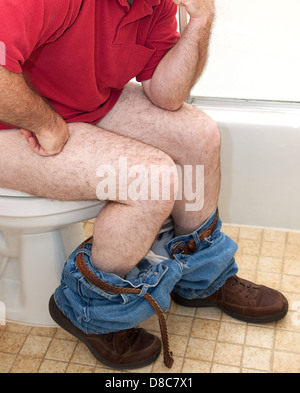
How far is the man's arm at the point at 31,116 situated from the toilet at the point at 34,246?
130mm

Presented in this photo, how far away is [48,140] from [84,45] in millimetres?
197

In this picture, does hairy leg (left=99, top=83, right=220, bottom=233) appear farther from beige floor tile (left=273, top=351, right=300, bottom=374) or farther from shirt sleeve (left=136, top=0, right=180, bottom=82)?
beige floor tile (left=273, top=351, right=300, bottom=374)

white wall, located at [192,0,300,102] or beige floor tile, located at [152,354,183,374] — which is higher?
white wall, located at [192,0,300,102]

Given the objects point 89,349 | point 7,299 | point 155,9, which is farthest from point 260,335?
point 155,9

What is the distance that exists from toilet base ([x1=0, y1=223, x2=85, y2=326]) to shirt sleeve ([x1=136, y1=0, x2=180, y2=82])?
0.42 metres

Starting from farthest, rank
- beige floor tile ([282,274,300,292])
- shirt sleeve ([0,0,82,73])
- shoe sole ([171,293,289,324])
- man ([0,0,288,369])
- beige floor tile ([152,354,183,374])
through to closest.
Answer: beige floor tile ([282,274,300,292]), shoe sole ([171,293,289,324]), beige floor tile ([152,354,183,374]), man ([0,0,288,369]), shirt sleeve ([0,0,82,73])

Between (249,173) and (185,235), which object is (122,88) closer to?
(185,235)

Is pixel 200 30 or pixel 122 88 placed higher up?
pixel 200 30

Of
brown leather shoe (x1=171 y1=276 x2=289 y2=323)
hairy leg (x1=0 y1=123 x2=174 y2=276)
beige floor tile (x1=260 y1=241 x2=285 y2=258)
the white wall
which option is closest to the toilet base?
hairy leg (x1=0 y1=123 x2=174 y2=276)

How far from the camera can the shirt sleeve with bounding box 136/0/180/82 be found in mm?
1312

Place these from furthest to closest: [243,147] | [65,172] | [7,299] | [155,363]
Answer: [243,147] < [7,299] < [155,363] < [65,172]

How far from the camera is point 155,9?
1.27 metres

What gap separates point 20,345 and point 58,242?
0.87ft

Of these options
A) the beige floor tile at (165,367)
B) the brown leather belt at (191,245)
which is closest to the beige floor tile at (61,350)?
the beige floor tile at (165,367)
